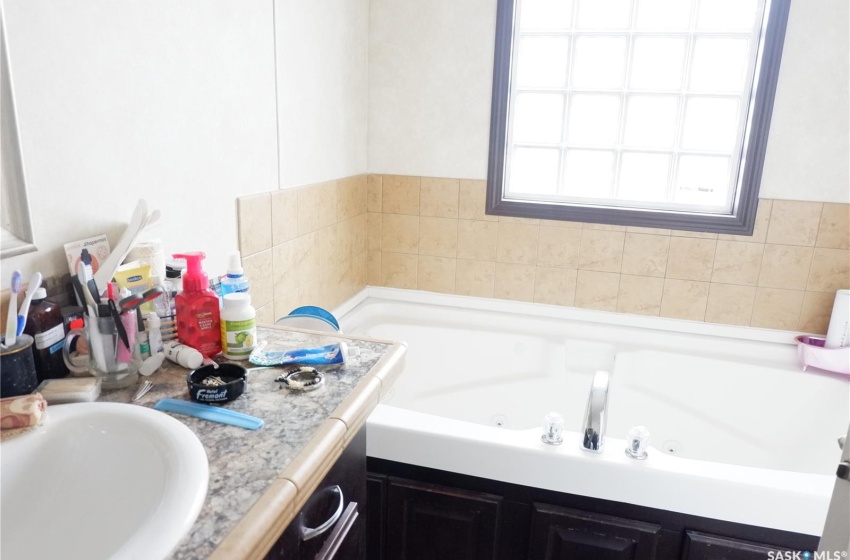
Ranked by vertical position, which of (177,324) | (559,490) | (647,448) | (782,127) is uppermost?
(782,127)

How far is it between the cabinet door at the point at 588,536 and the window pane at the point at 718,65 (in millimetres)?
1722

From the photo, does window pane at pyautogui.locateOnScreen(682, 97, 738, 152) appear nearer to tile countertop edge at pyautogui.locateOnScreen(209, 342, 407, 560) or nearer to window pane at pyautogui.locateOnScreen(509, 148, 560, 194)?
window pane at pyautogui.locateOnScreen(509, 148, 560, 194)

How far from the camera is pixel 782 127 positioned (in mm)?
2143

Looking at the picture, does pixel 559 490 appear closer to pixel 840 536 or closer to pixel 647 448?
pixel 647 448

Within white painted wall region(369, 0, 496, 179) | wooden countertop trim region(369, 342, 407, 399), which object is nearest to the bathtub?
wooden countertop trim region(369, 342, 407, 399)

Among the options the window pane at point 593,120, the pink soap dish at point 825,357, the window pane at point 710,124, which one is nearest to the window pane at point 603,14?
the window pane at point 593,120

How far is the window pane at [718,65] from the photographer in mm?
2240

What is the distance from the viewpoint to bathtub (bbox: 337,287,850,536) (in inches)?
60.5

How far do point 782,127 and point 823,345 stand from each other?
2.75 feet

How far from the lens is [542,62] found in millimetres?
2441

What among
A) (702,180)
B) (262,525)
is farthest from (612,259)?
(262,525)

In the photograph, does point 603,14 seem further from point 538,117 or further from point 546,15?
point 538,117

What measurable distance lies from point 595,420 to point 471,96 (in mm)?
1511

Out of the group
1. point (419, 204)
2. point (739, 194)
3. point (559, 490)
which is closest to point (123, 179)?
point (559, 490)
